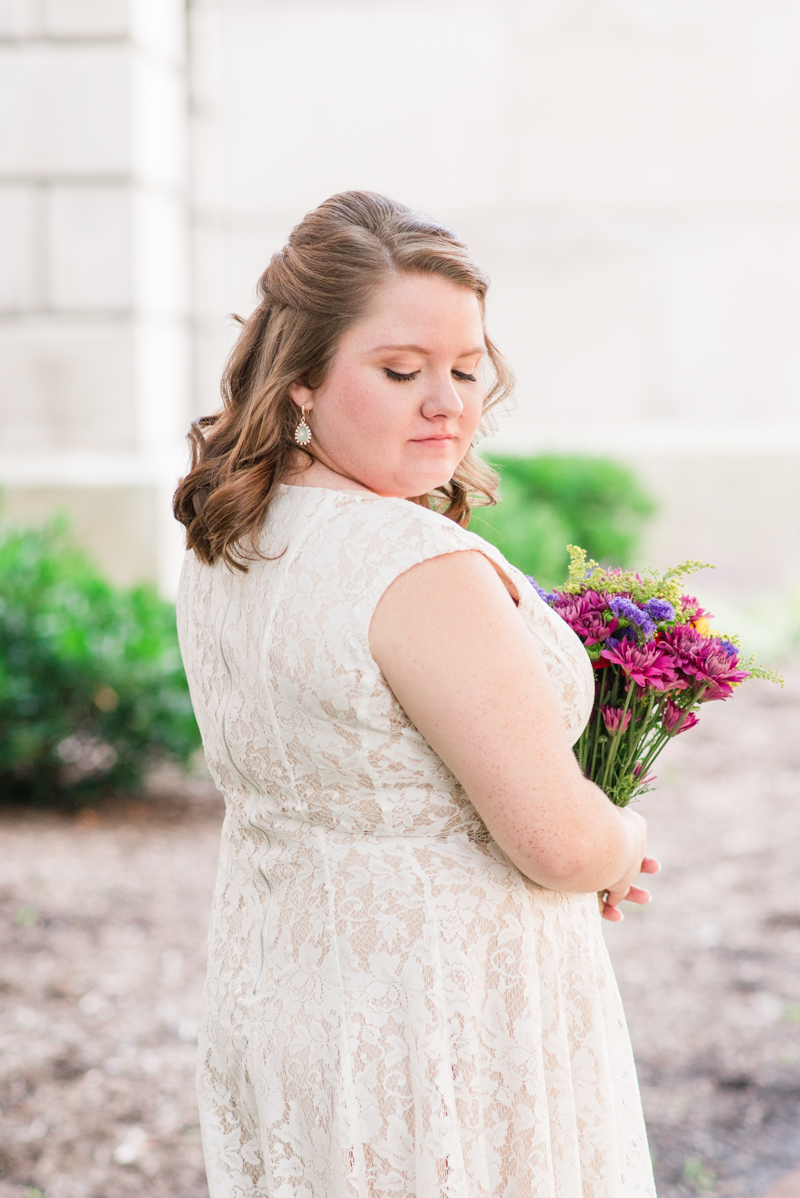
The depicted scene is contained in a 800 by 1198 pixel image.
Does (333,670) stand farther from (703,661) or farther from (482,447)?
(482,447)

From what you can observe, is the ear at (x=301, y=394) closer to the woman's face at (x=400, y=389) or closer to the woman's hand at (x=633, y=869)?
the woman's face at (x=400, y=389)

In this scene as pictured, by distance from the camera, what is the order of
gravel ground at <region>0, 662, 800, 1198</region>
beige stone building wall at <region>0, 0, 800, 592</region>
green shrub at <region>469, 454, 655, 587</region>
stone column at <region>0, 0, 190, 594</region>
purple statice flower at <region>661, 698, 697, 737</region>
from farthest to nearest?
beige stone building wall at <region>0, 0, 800, 592</region> → green shrub at <region>469, 454, 655, 587</region> → stone column at <region>0, 0, 190, 594</region> → gravel ground at <region>0, 662, 800, 1198</region> → purple statice flower at <region>661, 698, 697, 737</region>

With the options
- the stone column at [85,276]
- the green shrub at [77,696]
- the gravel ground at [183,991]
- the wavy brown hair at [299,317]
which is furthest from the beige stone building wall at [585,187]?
the wavy brown hair at [299,317]

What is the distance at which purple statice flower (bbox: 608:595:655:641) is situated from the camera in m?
1.86

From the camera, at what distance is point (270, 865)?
183 cm

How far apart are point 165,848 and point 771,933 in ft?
8.19

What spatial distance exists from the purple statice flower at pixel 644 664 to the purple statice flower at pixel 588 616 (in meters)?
0.03

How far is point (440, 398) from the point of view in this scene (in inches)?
67.8

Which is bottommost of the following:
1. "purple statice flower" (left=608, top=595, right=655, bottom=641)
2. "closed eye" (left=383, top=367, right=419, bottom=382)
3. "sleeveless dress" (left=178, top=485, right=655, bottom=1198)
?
"sleeveless dress" (left=178, top=485, right=655, bottom=1198)

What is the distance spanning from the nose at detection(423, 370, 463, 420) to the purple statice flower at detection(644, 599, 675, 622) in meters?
0.43

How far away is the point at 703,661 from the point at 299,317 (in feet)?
2.47

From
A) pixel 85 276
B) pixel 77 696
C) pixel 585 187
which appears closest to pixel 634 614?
pixel 77 696

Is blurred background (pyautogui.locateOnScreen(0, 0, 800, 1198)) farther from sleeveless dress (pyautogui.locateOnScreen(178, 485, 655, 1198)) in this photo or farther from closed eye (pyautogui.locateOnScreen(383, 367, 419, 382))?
closed eye (pyautogui.locateOnScreen(383, 367, 419, 382))

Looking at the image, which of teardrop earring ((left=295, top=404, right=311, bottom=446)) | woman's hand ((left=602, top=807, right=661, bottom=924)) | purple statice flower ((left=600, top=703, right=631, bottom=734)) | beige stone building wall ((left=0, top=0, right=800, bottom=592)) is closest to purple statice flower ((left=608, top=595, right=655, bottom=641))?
purple statice flower ((left=600, top=703, right=631, bottom=734))
